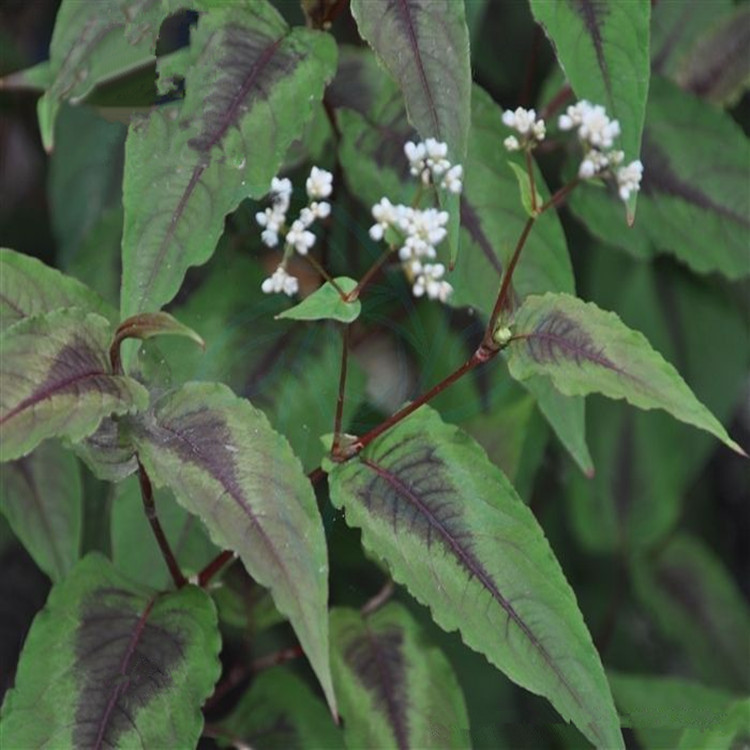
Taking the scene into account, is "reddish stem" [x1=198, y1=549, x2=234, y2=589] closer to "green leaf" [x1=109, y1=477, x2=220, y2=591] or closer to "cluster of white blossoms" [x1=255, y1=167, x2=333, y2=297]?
"green leaf" [x1=109, y1=477, x2=220, y2=591]

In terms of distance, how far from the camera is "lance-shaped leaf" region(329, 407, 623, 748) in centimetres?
76

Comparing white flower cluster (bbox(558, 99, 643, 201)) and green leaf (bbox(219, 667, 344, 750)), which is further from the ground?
white flower cluster (bbox(558, 99, 643, 201))

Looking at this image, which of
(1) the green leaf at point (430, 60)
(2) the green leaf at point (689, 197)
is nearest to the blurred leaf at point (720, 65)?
(2) the green leaf at point (689, 197)

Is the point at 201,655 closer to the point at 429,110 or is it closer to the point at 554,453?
the point at 429,110

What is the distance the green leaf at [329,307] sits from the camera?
0.75m

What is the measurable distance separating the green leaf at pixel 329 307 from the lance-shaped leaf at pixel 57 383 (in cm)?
11

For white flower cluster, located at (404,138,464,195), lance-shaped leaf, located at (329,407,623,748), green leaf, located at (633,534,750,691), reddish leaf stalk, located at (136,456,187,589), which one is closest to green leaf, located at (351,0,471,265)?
white flower cluster, located at (404,138,464,195)

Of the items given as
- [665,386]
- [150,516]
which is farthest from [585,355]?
[150,516]

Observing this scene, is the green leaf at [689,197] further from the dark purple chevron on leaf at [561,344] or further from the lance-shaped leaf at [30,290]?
the lance-shaped leaf at [30,290]

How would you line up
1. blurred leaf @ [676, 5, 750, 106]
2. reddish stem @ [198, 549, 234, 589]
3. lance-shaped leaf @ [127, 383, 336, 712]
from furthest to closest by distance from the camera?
blurred leaf @ [676, 5, 750, 106]
reddish stem @ [198, 549, 234, 589]
lance-shaped leaf @ [127, 383, 336, 712]

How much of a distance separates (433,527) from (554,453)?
0.80m

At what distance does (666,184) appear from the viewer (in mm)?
1206

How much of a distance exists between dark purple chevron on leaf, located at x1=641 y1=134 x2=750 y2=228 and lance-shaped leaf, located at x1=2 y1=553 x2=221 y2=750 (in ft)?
1.95

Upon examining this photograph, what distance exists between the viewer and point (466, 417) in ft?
3.98
